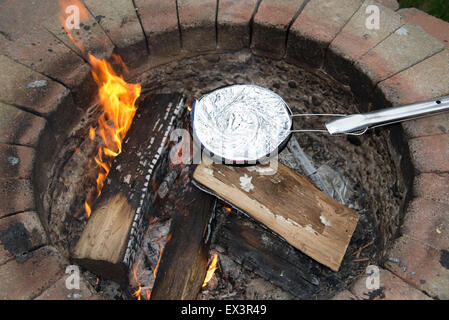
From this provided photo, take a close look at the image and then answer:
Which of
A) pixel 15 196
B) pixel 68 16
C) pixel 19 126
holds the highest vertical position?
pixel 68 16

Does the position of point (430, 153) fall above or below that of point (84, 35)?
below

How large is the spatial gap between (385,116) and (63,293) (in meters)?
1.60

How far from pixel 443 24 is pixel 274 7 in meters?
1.09

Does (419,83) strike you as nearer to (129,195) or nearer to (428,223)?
(428,223)

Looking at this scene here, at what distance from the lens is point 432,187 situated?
5.41ft

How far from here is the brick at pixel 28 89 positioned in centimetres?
186

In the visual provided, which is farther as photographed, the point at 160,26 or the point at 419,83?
the point at 160,26

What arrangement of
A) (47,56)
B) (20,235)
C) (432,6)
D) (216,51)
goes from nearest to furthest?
(20,235) → (47,56) → (216,51) → (432,6)

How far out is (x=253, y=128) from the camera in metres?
1.75

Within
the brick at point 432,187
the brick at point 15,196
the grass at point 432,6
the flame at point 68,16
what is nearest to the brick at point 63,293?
the brick at point 15,196

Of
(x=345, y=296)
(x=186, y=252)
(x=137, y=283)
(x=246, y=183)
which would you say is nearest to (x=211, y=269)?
(x=186, y=252)

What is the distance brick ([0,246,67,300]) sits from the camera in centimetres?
150

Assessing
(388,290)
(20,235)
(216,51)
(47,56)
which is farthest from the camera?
(216,51)
